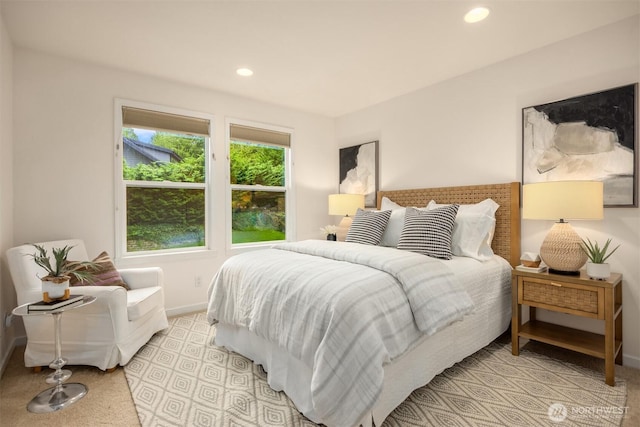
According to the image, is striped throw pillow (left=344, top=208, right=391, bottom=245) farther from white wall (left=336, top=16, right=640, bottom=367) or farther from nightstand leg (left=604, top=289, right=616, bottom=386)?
nightstand leg (left=604, top=289, right=616, bottom=386)

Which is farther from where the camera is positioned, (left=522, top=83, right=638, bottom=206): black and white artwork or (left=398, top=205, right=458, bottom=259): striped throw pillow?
(left=398, top=205, right=458, bottom=259): striped throw pillow

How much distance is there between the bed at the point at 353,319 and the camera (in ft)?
4.78

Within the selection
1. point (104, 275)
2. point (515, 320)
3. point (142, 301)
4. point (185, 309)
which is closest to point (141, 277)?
point (104, 275)

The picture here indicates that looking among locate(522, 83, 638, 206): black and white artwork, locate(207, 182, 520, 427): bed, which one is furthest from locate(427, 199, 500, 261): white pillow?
locate(522, 83, 638, 206): black and white artwork

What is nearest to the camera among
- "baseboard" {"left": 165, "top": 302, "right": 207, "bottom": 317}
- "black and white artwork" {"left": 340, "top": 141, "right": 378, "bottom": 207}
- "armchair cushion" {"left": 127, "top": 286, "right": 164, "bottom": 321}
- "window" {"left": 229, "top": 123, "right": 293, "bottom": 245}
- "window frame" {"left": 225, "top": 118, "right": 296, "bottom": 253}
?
"armchair cushion" {"left": 127, "top": 286, "right": 164, "bottom": 321}

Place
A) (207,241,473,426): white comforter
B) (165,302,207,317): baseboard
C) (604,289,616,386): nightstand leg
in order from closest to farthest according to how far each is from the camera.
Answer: (207,241,473,426): white comforter
(604,289,616,386): nightstand leg
(165,302,207,317): baseboard

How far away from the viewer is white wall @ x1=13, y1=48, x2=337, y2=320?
2678mm

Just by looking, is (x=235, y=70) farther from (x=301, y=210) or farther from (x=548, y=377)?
(x=548, y=377)

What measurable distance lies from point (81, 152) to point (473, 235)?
11.9ft

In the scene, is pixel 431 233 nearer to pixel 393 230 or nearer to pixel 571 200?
pixel 393 230

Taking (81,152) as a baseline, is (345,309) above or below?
below

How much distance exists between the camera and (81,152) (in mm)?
2912

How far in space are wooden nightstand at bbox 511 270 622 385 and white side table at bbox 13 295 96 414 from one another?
307cm

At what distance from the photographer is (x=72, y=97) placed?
9.40 feet
